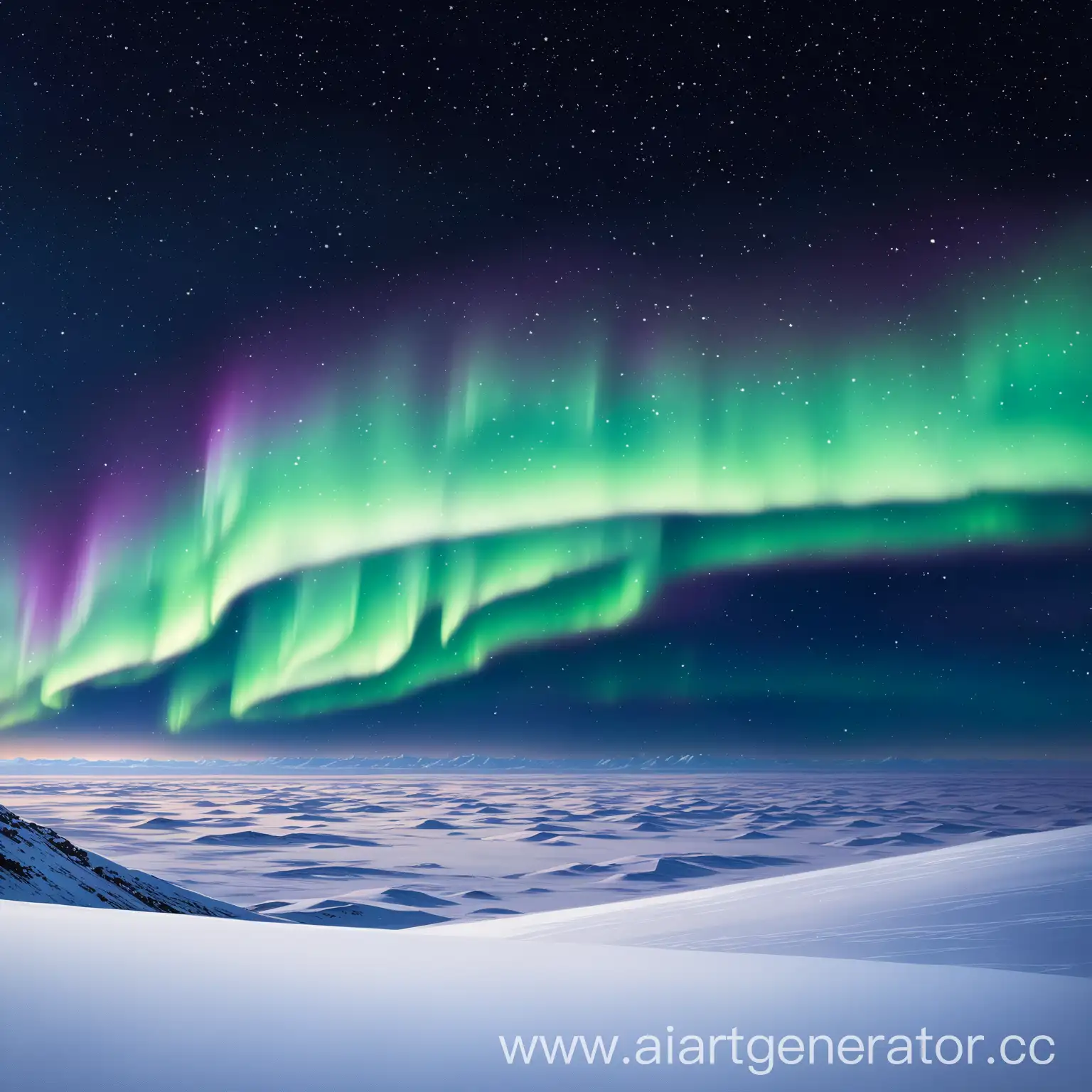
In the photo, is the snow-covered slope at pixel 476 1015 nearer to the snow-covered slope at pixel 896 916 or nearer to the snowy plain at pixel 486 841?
the snow-covered slope at pixel 896 916

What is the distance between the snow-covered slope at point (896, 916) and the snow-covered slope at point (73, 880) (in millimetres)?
5448

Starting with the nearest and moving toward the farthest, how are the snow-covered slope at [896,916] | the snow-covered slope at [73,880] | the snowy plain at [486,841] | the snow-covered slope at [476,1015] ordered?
the snow-covered slope at [476,1015] < the snow-covered slope at [896,916] < the snow-covered slope at [73,880] < the snowy plain at [486,841]

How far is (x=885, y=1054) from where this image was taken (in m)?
1.97

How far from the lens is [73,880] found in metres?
10.1

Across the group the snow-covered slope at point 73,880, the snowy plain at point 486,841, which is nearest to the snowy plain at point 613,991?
the snow-covered slope at point 73,880

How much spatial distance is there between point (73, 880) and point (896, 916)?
9.54m

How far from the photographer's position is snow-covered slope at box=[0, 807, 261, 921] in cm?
893

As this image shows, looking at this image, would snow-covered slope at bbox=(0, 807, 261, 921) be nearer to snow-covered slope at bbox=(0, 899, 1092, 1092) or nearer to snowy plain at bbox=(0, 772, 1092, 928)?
snowy plain at bbox=(0, 772, 1092, 928)

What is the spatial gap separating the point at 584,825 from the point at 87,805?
109 ft

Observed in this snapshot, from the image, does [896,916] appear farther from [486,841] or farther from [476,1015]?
[486,841]

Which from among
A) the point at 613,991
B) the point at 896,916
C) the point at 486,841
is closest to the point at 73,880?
the point at 896,916

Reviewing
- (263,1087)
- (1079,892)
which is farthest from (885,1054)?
(1079,892)

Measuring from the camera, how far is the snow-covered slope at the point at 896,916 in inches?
120

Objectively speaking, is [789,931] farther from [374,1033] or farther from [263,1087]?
[263,1087]
